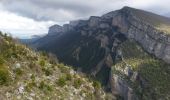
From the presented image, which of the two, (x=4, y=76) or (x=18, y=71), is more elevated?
(x=4, y=76)

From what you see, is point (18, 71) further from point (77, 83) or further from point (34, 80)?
point (77, 83)

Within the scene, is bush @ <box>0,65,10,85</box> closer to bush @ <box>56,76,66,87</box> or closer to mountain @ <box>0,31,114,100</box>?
mountain @ <box>0,31,114,100</box>

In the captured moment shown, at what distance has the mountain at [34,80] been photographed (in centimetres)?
3556

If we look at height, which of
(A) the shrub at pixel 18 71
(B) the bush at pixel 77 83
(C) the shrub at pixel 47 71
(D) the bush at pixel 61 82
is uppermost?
(A) the shrub at pixel 18 71

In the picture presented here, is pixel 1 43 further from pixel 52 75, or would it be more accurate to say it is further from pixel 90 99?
pixel 90 99

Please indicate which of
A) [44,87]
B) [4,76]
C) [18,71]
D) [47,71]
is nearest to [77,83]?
[47,71]

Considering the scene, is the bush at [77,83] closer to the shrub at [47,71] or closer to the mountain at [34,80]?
the mountain at [34,80]

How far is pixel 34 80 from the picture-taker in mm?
38438

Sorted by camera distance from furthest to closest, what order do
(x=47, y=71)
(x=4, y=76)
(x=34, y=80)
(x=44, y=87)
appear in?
(x=47, y=71), (x=34, y=80), (x=44, y=87), (x=4, y=76)

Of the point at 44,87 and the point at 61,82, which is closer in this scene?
the point at 44,87

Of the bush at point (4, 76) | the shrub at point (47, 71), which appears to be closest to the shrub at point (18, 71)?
the bush at point (4, 76)

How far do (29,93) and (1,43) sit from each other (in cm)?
878

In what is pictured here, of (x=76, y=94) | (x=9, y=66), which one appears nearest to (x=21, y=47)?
(x=9, y=66)

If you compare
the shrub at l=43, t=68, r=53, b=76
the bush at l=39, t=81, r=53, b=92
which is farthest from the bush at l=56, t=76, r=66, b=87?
the bush at l=39, t=81, r=53, b=92
